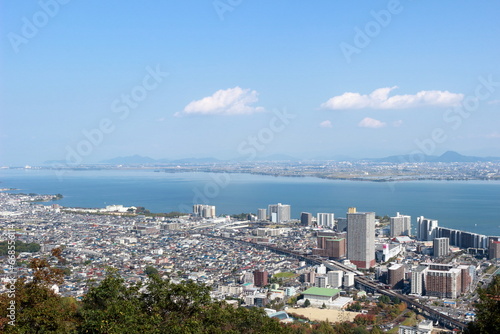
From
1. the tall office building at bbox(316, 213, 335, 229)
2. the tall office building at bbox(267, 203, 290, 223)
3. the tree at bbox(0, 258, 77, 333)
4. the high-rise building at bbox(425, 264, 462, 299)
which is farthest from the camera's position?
the tall office building at bbox(267, 203, 290, 223)

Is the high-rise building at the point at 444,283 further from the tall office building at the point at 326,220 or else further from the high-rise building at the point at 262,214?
the high-rise building at the point at 262,214

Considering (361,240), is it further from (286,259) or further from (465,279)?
(465,279)

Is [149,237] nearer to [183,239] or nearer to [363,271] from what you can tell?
[183,239]

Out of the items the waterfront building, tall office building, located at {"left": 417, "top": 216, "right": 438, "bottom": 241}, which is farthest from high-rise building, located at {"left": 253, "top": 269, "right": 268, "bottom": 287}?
tall office building, located at {"left": 417, "top": 216, "right": 438, "bottom": 241}

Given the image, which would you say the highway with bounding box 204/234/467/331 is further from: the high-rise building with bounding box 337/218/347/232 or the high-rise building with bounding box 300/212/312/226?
the high-rise building with bounding box 300/212/312/226

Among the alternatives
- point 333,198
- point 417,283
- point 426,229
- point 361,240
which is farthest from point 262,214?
point 417,283
